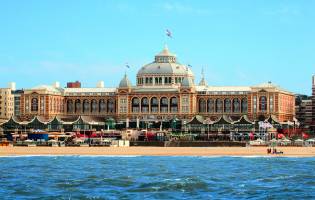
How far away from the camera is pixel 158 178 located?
10594cm

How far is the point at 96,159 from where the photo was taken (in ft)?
488

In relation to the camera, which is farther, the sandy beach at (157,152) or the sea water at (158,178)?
the sandy beach at (157,152)

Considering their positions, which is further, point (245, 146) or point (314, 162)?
point (245, 146)

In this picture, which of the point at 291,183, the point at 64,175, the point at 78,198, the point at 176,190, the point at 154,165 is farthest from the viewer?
the point at 154,165

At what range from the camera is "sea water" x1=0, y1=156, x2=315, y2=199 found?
8950 centimetres

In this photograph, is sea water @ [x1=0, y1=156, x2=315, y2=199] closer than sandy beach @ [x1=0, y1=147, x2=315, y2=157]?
Yes

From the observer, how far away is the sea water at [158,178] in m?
89.5

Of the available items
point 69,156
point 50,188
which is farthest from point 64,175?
point 69,156

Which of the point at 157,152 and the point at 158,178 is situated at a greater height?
the point at 157,152

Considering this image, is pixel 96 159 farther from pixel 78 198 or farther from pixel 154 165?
pixel 78 198

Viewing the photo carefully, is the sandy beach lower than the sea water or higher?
higher

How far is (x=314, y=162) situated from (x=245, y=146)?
54332 mm

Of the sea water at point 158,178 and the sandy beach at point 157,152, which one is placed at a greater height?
the sandy beach at point 157,152

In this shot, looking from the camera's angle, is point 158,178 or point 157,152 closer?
point 158,178
